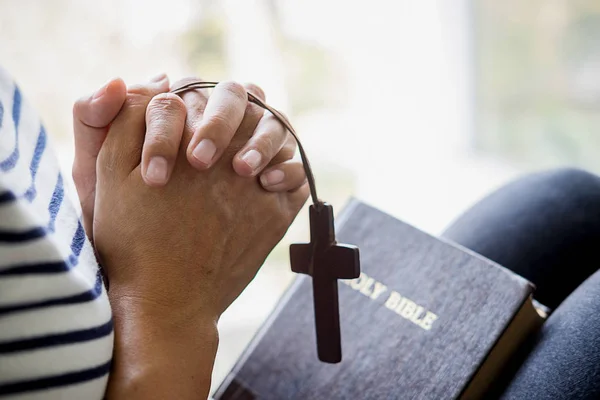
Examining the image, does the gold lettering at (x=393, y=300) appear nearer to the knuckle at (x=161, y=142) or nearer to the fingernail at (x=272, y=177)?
the fingernail at (x=272, y=177)

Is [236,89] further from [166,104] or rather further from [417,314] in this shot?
[417,314]

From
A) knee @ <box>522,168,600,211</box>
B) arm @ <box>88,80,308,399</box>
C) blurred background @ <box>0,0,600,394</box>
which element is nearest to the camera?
arm @ <box>88,80,308,399</box>

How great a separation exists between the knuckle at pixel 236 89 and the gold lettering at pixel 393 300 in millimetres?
267

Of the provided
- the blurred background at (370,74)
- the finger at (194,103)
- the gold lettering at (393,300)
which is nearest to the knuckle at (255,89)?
the finger at (194,103)

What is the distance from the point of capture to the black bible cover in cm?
69

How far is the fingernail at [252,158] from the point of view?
26.3 inches

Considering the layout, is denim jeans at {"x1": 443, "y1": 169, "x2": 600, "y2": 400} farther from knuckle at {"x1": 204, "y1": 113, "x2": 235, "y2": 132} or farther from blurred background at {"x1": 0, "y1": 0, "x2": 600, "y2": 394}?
blurred background at {"x1": 0, "y1": 0, "x2": 600, "y2": 394}

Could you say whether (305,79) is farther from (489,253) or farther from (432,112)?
(489,253)

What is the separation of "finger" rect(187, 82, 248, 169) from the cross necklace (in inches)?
1.4

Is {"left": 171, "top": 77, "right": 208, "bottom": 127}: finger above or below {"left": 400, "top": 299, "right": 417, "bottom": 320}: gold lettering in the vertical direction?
above

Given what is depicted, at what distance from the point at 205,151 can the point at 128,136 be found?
0.31 ft

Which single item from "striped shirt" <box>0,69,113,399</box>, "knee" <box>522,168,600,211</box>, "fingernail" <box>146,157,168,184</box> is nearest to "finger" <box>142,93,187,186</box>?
"fingernail" <box>146,157,168,184</box>

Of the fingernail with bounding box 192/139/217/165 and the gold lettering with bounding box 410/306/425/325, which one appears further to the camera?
the gold lettering with bounding box 410/306/425/325

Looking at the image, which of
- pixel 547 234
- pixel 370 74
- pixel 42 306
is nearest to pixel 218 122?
pixel 42 306
